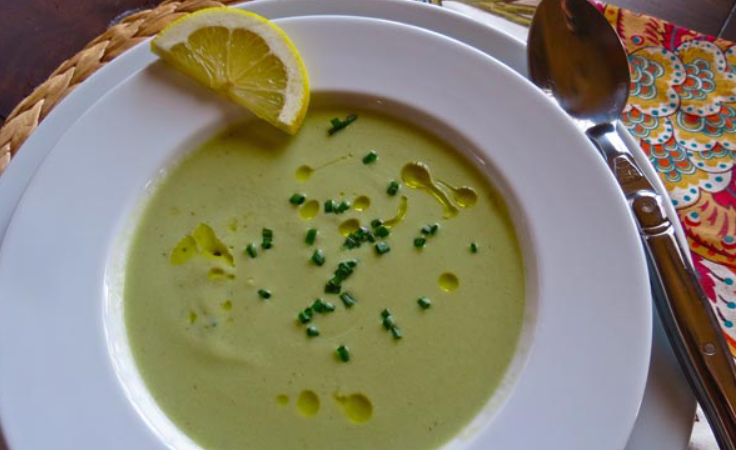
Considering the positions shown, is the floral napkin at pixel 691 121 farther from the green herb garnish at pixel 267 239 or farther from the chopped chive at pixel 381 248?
the green herb garnish at pixel 267 239

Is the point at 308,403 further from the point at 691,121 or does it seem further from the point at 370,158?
the point at 691,121

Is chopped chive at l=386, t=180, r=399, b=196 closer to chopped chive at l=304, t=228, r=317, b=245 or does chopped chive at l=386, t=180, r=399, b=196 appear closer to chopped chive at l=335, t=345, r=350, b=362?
chopped chive at l=304, t=228, r=317, b=245

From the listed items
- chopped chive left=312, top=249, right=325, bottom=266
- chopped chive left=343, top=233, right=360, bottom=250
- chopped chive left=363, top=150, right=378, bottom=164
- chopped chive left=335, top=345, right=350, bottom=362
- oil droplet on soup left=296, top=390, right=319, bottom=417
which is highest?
chopped chive left=363, top=150, right=378, bottom=164

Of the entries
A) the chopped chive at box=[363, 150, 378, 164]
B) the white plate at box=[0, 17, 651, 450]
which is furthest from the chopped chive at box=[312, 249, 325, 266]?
the white plate at box=[0, 17, 651, 450]

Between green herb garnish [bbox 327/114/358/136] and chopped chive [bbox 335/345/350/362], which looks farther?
green herb garnish [bbox 327/114/358/136]

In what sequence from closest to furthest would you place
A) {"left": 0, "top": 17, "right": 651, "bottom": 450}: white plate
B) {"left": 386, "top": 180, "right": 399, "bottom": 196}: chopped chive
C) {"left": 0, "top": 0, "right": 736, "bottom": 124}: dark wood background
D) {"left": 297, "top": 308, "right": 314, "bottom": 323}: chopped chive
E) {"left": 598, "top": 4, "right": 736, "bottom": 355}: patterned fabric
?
1. {"left": 0, "top": 17, "right": 651, "bottom": 450}: white plate
2. {"left": 297, "top": 308, "right": 314, "bottom": 323}: chopped chive
3. {"left": 386, "top": 180, "right": 399, "bottom": 196}: chopped chive
4. {"left": 598, "top": 4, "right": 736, "bottom": 355}: patterned fabric
5. {"left": 0, "top": 0, "right": 736, "bottom": 124}: dark wood background

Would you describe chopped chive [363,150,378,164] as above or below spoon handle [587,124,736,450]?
above

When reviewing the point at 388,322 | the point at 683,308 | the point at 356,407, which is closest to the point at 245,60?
the point at 388,322
